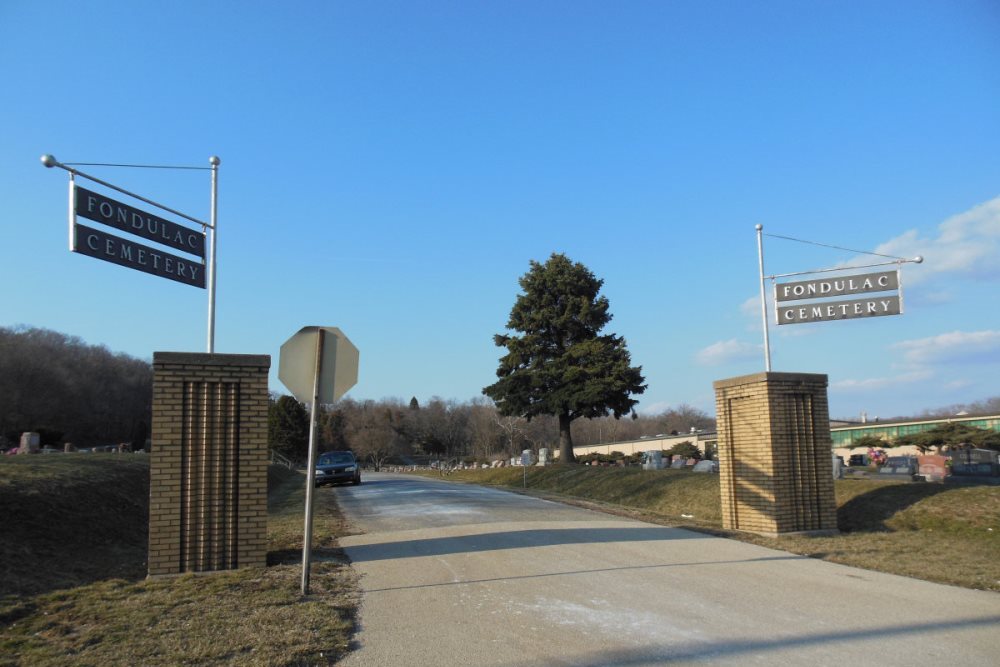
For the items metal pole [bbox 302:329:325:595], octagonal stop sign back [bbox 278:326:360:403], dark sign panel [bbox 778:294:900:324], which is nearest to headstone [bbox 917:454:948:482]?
dark sign panel [bbox 778:294:900:324]

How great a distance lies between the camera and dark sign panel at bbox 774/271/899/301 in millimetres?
12945

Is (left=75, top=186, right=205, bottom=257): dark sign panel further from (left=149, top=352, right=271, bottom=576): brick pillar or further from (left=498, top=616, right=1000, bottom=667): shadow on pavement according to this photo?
(left=498, top=616, right=1000, bottom=667): shadow on pavement

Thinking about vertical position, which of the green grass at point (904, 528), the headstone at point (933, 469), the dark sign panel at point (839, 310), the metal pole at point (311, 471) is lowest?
the green grass at point (904, 528)

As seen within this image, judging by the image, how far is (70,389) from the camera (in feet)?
250

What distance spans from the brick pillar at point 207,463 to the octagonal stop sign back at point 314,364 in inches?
62.5

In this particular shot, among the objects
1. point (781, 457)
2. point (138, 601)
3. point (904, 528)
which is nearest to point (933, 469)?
point (904, 528)

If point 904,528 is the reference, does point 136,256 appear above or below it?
above

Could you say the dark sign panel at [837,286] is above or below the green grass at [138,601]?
above

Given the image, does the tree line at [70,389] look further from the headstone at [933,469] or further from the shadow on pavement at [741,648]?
the shadow on pavement at [741,648]

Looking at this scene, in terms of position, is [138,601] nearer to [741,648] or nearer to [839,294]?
[741,648]

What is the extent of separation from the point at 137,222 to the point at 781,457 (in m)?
10.2

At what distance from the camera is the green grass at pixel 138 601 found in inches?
219

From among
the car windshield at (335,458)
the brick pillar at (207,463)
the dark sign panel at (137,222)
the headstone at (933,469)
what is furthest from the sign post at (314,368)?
the car windshield at (335,458)

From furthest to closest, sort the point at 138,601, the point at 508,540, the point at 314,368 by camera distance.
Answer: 1. the point at 508,540
2. the point at 314,368
3. the point at 138,601
